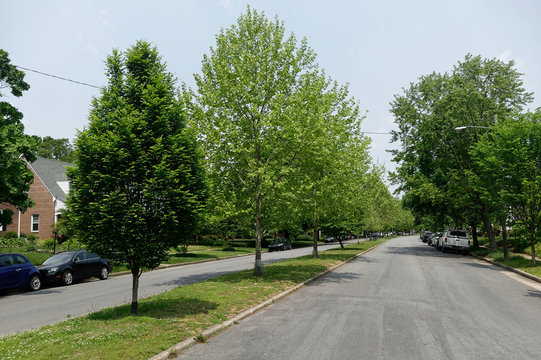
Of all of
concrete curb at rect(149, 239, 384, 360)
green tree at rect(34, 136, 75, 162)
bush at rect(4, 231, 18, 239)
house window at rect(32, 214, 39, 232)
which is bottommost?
concrete curb at rect(149, 239, 384, 360)

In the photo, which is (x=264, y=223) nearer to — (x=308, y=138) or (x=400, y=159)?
(x=308, y=138)

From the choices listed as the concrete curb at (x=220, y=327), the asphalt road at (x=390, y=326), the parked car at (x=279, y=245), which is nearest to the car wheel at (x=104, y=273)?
the concrete curb at (x=220, y=327)

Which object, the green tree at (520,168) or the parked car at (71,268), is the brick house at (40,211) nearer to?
the parked car at (71,268)

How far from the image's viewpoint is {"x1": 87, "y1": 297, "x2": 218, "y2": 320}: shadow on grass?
26.6 feet

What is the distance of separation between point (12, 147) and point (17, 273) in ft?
17.0

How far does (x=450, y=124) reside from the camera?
28422 mm

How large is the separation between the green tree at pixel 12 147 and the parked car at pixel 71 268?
10.6 feet

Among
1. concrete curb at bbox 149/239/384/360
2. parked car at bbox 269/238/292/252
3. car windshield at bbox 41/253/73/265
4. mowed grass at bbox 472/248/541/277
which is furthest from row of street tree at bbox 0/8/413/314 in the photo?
parked car at bbox 269/238/292/252

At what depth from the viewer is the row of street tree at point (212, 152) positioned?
302 inches

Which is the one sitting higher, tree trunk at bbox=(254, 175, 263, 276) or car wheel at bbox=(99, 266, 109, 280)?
tree trunk at bbox=(254, 175, 263, 276)

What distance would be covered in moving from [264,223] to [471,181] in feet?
63.0

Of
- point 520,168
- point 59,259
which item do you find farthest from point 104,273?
point 520,168

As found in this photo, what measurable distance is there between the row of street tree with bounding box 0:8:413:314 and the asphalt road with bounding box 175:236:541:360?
2.89m

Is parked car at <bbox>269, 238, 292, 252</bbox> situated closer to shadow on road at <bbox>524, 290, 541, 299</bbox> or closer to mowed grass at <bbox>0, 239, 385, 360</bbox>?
mowed grass at <bbox>0, 239, 385, 360</bbox>
